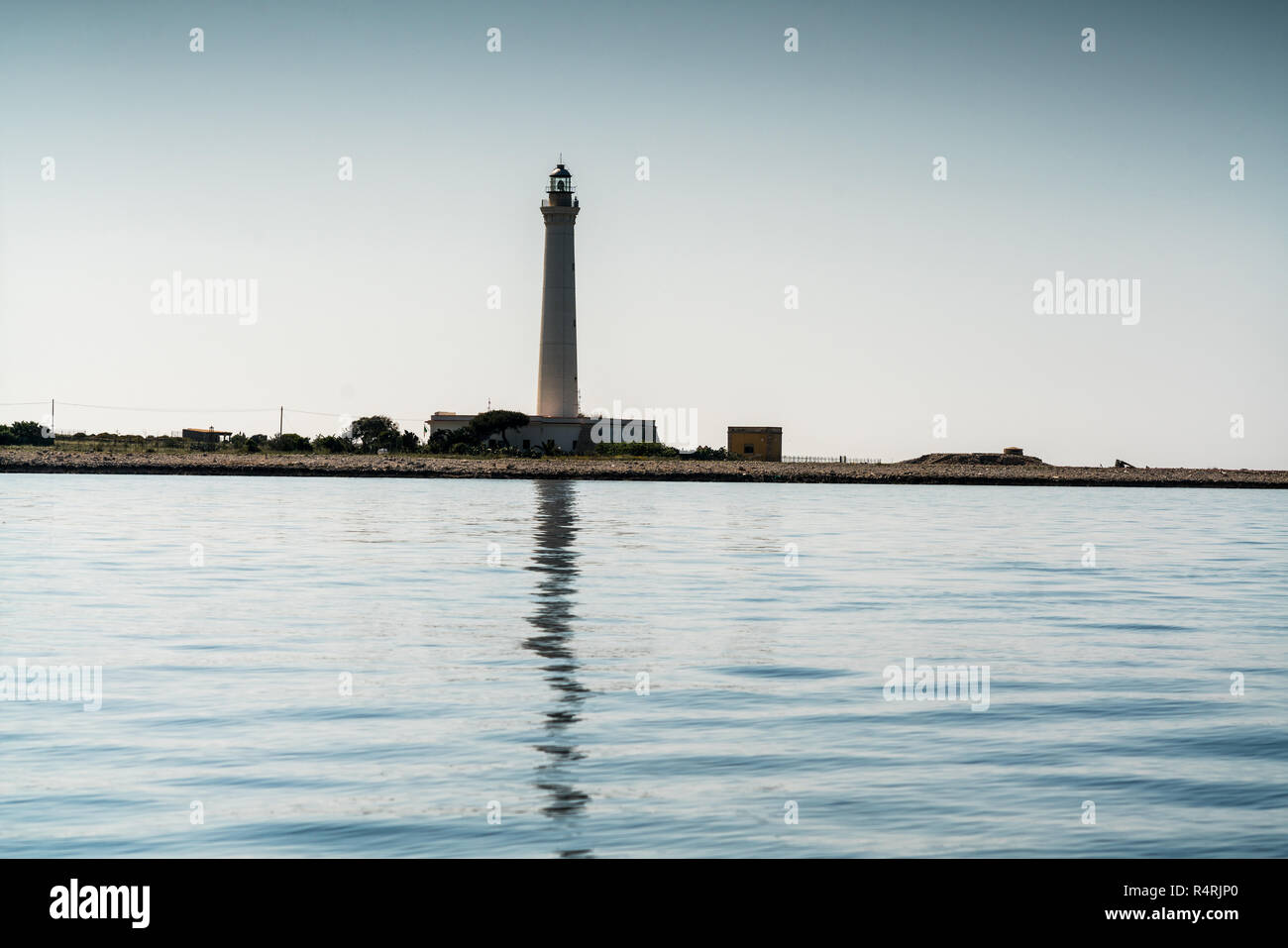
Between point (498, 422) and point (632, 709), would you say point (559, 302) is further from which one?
point (632, 709)

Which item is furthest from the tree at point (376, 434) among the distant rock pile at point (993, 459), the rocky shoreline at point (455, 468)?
the distant rock pile at point (993, 459)

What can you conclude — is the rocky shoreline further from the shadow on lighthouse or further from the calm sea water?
the calm sea water

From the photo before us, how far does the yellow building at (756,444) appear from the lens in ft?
474

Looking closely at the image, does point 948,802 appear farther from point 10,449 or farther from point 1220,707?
point 10,449

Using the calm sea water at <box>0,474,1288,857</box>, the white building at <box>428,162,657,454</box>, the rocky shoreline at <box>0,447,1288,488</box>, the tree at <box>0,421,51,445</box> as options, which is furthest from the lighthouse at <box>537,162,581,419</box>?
the calm sea water at <box>0,474,1288,857</box>

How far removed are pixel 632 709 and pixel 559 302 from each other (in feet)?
343

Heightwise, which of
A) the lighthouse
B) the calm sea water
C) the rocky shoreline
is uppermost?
the lighthouse

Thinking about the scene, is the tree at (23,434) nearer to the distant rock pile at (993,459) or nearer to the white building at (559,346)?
the white building at (559,346)

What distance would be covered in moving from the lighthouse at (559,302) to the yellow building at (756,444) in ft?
88.5

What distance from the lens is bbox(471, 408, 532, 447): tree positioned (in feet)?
428

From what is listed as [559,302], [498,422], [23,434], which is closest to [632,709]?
[559,302]

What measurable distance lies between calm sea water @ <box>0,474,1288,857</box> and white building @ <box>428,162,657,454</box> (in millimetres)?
80694

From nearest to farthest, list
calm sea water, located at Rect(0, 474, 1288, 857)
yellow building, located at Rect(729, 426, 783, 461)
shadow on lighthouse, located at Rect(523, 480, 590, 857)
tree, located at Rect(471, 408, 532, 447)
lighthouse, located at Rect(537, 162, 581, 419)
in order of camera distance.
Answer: calm sea water, located at Rect(0, 474, 1288, 857), shadow on lighthouse, located at Rect(523, 480, 590, 857), lighthouse, located at Rect(537, 162, 581, 419), tree, located at Rect(471, 408, 532, 447), yellow building, located at Rect(729, 426, 783, 461)
